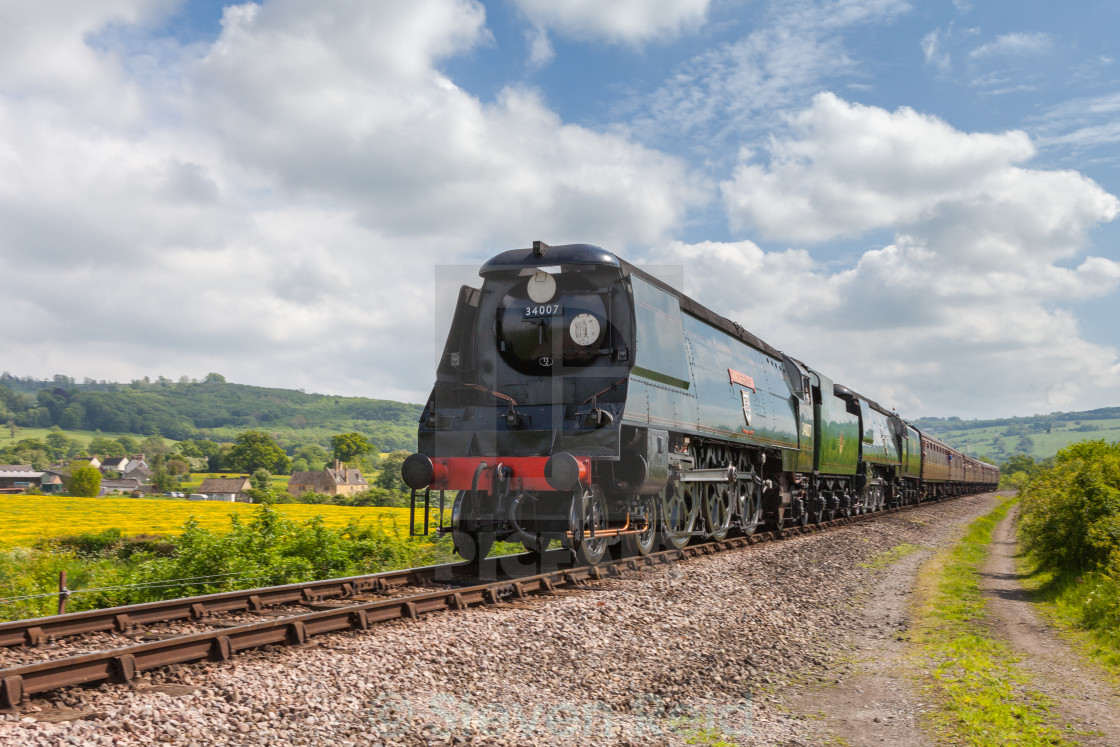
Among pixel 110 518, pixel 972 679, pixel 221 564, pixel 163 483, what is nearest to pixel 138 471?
pixel 163 483

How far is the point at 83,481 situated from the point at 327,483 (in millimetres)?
21781

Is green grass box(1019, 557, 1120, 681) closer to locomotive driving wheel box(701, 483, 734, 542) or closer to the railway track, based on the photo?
locomotive driving wheel box(701, 483, 734, 542)

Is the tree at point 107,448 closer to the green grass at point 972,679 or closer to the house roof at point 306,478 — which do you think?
the house roof at point 306,478

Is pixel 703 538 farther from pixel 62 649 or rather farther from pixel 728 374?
pixel 62 649

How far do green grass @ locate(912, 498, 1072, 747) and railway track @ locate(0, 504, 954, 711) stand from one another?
3.85 metres

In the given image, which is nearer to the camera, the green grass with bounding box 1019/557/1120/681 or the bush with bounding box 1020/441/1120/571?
the green grass with bounding box 1019/557/1120/681

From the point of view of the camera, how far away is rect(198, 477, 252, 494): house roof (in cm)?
8540

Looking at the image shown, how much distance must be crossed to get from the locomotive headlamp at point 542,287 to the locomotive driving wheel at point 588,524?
2.62m

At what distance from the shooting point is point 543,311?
10648 mm

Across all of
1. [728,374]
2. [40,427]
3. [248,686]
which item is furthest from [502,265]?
[40,427]

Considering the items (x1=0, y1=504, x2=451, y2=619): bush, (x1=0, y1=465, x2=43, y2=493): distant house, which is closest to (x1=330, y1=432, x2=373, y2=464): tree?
(x1=0, y1=465, x2=43, y2=493): distant house

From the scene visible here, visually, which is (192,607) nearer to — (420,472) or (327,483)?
Answer: (420,472)

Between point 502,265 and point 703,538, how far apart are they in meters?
6.79

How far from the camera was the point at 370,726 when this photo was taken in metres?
4.74
